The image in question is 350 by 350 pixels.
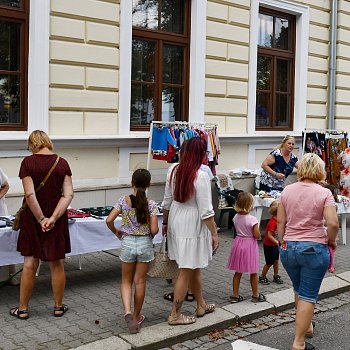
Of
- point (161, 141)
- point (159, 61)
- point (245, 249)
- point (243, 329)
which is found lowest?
point (243, 329)

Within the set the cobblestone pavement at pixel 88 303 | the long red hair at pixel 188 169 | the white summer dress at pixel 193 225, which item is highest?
the long red hair at pixel 188 169

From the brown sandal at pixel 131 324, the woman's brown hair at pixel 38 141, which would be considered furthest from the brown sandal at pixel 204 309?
the woman's brown hair at pixel 38 141

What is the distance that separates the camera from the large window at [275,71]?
11172mm

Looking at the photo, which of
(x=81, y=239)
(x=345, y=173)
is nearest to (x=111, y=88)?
(x=81, y=239)

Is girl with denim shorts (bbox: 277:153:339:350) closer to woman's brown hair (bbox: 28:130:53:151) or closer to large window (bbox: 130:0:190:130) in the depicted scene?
woman's brown hair (bbox: 28:130:53:151)

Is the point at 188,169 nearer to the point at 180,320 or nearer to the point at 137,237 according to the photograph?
the point at 137,237

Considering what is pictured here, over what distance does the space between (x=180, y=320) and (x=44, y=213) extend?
1534 millimetres

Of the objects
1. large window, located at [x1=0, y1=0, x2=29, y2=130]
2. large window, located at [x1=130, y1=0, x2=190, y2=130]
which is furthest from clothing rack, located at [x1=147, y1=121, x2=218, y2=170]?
large window, located at [x1=0, y1=0, x2=29, y2=130]

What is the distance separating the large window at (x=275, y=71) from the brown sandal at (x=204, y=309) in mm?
5984

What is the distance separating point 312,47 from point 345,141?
6.68 ft

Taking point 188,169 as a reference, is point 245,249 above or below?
below

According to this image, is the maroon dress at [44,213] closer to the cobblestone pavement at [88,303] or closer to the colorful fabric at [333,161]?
the cobblestone pavement at [88,303]

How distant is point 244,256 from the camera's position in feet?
19.3

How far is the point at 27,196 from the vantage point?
5191 millimetres
